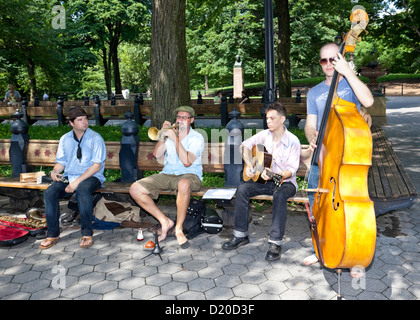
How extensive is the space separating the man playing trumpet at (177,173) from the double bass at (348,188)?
2091 millimetres

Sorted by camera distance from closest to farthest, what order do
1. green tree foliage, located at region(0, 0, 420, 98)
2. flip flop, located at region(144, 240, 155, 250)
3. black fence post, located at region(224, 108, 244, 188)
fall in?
1. flip flop, located at region(144, 240, 155, 250)
2. black fence post, located at region(224, 108, 244, 188)
3. green tree foliage, located at region(0, 0, 420, 98)

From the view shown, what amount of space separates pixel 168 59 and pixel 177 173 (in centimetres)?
261

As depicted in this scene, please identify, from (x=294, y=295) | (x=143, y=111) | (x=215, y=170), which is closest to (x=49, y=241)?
(x=215, y=170)

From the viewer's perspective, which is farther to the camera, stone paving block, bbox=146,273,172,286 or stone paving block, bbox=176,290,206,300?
stone paving block, bbox=146,273,172,286

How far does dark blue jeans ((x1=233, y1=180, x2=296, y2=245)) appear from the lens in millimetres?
4887

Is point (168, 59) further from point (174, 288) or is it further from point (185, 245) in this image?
point (174, 288)

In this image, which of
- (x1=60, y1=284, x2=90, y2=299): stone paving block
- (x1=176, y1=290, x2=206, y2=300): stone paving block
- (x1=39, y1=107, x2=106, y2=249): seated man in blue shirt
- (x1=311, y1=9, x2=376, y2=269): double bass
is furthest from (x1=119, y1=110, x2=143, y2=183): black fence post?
(x1=311, y1=9, x2=376, y2=269): double bass

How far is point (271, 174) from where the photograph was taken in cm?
486

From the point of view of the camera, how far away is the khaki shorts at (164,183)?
5551mm

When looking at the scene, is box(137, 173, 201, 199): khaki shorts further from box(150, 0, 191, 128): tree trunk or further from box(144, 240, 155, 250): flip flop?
box(150, 0, 191, 128): tree trunk

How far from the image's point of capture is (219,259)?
4902 millimetres

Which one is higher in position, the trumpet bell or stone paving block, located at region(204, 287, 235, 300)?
the trumpet bell

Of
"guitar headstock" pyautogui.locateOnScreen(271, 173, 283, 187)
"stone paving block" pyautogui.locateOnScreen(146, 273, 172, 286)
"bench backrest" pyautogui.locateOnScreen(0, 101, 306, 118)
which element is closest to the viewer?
"stone paving block" pyautogui.locateOnScreen(146, 273, 172, 286)

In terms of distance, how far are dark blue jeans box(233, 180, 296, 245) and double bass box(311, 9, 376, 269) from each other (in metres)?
1.09
